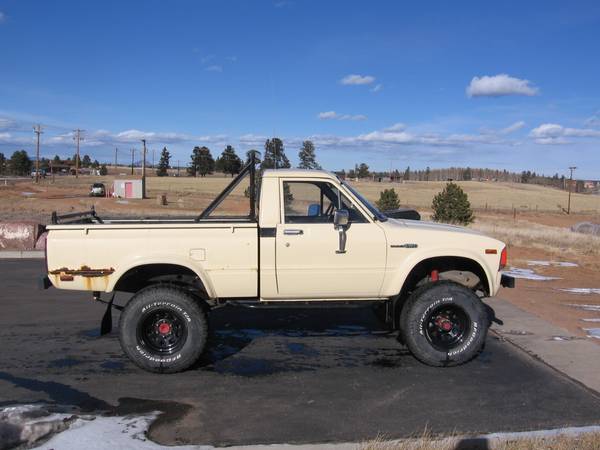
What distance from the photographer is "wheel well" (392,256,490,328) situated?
21.0ft

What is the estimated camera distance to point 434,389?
546 centimetres

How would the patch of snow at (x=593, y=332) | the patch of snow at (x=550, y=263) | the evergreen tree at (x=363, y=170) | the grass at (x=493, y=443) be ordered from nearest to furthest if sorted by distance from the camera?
the grass at (x=493, y=443) → the patch of snow at (x=593, y=332) → the patch of snow at (x=550, y=263) → the evergreen tree at (x=363, y=170)

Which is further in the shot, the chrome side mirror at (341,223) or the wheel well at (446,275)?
the wheel well at (446,275)

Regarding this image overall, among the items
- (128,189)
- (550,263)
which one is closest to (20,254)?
(550,263)

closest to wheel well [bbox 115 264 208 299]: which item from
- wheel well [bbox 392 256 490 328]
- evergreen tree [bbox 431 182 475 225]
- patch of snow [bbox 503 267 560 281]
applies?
wheel well [bbox 392 256 490 328]

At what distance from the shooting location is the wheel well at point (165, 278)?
6.06 meters

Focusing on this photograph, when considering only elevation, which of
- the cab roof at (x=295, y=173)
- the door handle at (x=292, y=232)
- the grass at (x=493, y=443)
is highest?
the cab roof at (x=295, y=173)

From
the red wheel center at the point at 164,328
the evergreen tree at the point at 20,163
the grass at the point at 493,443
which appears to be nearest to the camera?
the grass at the point at 493,443

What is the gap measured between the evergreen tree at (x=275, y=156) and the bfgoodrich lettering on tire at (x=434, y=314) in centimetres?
244

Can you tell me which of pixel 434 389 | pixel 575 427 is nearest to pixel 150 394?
pixel 434 389

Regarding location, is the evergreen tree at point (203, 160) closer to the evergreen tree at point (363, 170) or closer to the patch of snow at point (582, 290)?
the evergreen tree at point (363, 170)

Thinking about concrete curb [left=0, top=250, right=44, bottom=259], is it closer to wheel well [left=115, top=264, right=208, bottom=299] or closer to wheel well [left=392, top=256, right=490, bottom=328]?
wheel well [left=115, top=264, right=208, bottom=299]

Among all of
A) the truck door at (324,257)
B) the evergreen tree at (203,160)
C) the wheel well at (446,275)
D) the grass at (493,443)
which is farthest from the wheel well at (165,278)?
the evergreen tree at (203,160)

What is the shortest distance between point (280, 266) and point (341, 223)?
2.61 feet
